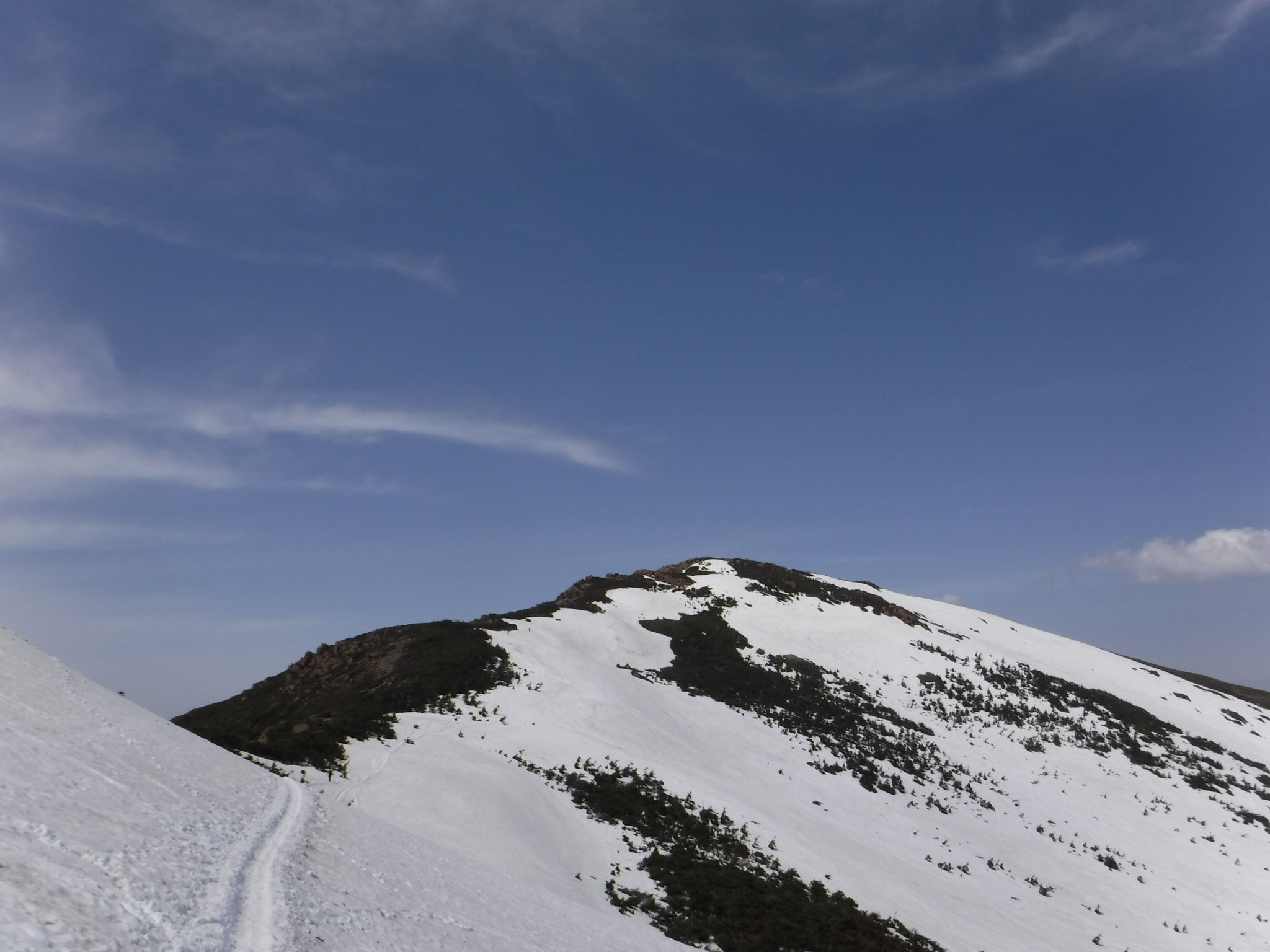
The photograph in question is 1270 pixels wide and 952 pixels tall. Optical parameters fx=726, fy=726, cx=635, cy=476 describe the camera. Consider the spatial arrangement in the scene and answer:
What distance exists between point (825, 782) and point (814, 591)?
114ft

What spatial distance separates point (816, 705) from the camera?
44469mm

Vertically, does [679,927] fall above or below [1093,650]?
below

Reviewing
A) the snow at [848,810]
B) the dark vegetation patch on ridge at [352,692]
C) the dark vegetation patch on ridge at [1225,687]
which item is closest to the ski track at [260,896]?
the snow at [848,810]

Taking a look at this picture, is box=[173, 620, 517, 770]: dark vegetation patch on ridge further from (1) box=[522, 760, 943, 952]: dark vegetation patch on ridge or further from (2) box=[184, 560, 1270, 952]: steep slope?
(1) box=[522, 760, 943, 952]: dark vegetation patch on ridge

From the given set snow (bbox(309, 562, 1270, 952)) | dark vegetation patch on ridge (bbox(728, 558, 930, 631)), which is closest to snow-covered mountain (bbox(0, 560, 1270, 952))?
snow (bbox(309, 562, 1270, 952))

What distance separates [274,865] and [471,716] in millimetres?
19068

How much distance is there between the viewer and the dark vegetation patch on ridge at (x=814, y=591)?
216 feet

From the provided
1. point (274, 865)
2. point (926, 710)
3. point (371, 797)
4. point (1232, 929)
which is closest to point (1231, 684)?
point (926, 710)

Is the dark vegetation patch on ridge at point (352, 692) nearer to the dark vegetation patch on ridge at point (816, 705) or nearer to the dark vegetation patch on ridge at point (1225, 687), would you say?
the dark vegetation patch on ridge at point (816, 705)

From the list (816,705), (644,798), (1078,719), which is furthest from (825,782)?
(1078,719)

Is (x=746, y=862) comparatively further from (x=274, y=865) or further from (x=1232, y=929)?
(x=1232, y=929)

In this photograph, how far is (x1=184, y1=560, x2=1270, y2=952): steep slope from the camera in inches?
860

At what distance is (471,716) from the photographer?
30.3 m

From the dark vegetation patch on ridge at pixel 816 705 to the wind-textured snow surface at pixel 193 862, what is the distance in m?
23.8
